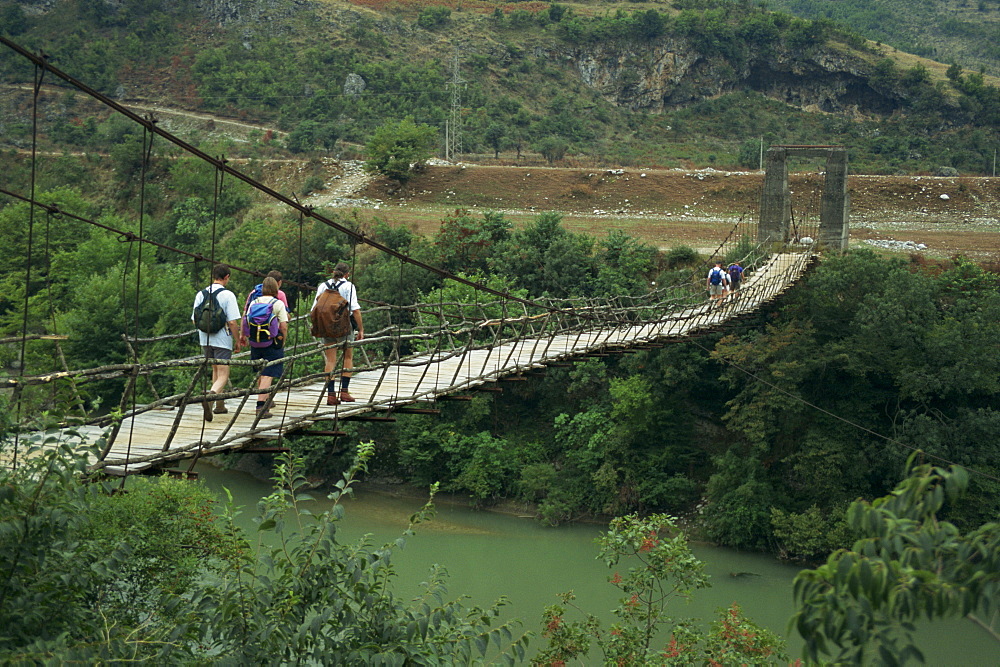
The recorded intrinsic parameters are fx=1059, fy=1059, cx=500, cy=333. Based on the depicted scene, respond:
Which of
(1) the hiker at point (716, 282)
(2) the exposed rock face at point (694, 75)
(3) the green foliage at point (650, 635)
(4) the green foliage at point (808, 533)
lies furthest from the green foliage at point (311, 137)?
(3) the green foliage at point (650, 635)

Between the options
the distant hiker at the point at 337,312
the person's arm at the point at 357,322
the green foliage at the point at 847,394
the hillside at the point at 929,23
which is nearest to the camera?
the distant hiker at the point at 337,312

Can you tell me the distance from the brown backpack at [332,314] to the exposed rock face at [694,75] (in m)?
33.6

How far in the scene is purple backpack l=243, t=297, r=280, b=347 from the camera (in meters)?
5.74

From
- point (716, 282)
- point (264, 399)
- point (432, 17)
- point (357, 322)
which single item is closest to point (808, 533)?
point (716, 282)

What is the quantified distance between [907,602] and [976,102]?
113 feet

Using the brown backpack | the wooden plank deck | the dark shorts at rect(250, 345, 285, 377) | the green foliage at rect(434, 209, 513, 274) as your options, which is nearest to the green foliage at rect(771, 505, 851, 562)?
the wooden plank deck

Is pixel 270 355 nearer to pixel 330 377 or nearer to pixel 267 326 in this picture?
pixel 267 326

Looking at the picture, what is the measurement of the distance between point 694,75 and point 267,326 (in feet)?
116

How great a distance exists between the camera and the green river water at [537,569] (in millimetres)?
11602

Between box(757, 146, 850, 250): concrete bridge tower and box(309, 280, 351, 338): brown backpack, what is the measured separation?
1277cm

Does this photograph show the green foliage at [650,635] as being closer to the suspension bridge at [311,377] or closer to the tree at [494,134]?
the suspension bridge at [311,377]

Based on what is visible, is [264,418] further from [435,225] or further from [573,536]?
[435,225]

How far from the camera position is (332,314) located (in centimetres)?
616

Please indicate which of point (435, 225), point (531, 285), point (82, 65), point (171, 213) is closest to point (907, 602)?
point (531, 285)
